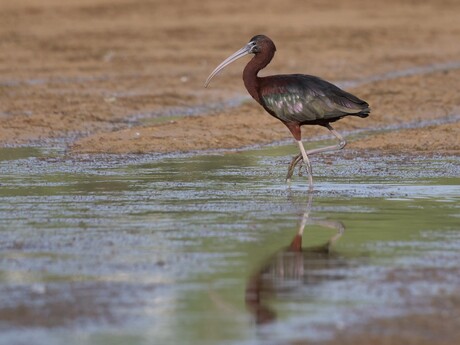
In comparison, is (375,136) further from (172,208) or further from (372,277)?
(372,277)

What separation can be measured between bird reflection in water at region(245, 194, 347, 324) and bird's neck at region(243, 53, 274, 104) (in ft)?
11.0

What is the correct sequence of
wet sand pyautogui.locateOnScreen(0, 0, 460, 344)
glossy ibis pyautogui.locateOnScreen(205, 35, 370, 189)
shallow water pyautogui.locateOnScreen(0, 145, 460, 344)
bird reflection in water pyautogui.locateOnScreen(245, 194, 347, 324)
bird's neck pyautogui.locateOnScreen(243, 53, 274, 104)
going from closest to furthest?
shallow water pyautogui.locateOnScreen(0, 145, 460, 344)
bird reflection in water pyautogui.locateOnScreen(245, 194, 347, 324)
glossy ibis pyautogui.locateOnScreen(205, 35, 370, 189)
bird's neck pyautogui.locateOnScreen(243, 53, 274, 104)
wet sand pyautogui.locateOnScreen(0, 0, 460, 344)

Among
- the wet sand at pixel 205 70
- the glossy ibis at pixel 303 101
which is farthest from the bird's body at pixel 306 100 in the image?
the wet sand at pixel 205 70

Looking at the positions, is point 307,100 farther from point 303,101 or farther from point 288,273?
point 288,273

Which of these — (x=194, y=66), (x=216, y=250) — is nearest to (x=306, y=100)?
(x=216, y=250)

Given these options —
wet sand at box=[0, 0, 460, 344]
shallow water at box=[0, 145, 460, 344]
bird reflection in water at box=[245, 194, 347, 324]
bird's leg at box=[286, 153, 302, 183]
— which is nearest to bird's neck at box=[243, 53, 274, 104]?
bird's leg at box=[286, 153, 302, 183]

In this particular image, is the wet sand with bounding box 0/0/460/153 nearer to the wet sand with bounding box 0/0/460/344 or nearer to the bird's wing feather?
the wet sand with bounding box 0/0/460/344

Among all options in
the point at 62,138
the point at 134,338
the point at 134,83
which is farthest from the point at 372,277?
the point at 134,83

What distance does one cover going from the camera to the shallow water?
6.75 m

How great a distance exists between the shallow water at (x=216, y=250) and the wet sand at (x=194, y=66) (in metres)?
2.74

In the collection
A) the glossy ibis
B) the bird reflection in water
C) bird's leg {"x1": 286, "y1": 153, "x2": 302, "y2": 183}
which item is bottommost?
the bird reflection in water

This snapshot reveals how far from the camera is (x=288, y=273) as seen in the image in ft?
26.0

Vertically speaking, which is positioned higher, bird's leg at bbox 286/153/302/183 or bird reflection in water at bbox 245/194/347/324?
bird's leg at bbox 286/153/302/183

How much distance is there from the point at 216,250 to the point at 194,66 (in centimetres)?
1398
